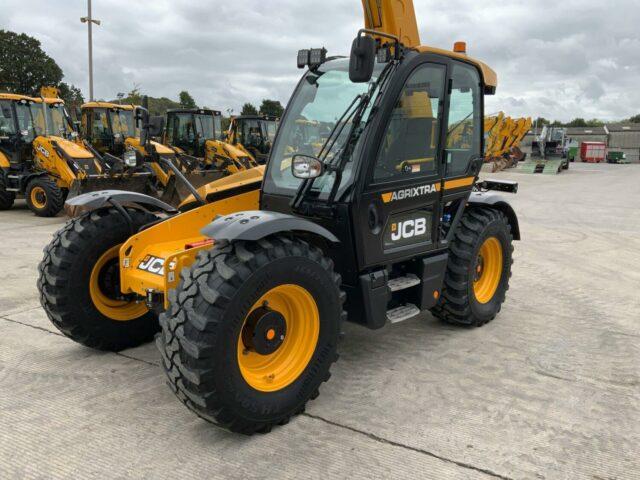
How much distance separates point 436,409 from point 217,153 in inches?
543

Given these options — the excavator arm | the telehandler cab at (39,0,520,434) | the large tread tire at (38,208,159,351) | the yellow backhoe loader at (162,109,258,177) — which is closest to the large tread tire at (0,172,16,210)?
the yellow backhoe loader at (162,109,258,177)

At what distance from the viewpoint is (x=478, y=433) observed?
2996 millimetres

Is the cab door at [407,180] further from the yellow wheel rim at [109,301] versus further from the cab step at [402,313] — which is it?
the yellow wheel rim at [109,301]

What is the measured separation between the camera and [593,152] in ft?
127

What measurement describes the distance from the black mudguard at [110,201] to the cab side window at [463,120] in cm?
218

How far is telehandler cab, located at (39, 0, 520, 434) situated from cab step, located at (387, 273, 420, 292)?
A: 22mm

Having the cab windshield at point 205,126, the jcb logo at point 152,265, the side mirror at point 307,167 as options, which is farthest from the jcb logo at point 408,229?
the cab windshield at point 205,126

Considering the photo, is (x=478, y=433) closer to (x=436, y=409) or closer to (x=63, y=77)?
(x=436, y=409)

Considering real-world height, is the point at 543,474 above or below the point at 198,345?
below

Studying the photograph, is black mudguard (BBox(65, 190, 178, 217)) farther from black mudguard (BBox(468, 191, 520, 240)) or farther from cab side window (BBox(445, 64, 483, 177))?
black mudguard (BBox(468, 191, 520, 240))

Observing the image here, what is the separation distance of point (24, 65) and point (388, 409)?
52.7 metres

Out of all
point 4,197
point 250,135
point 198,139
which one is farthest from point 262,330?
point 250,135

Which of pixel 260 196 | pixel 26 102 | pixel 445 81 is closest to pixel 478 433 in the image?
pixel 260 196

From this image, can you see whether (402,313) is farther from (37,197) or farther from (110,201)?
(37,197)
